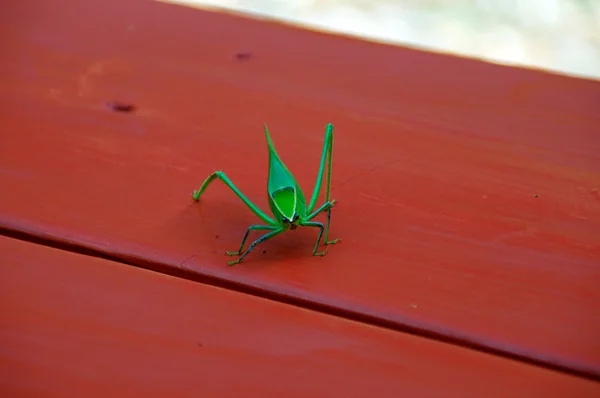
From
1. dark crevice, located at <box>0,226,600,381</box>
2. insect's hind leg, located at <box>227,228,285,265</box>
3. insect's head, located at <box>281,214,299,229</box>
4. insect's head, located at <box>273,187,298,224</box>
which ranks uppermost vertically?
insect's head, located at <box>273,187,298,224</box>

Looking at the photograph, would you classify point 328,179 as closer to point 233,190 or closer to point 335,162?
point 335,162

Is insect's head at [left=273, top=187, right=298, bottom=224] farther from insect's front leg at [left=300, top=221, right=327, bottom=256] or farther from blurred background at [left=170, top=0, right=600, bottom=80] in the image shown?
blurred background at [left=170, top=0, right=600, bottom=80]

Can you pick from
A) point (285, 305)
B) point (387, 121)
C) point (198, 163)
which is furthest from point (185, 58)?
point (285, 305)

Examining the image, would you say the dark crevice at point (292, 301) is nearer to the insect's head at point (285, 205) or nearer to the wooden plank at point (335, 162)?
the wooden plank at point (335, 162)

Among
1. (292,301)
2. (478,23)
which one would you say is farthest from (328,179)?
(478,23)

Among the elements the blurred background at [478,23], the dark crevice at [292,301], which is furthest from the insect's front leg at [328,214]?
the blurred background at [478,23]

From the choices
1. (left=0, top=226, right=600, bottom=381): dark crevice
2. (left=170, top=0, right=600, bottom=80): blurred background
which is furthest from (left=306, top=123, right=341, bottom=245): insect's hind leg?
(left=170, top=0, right=600, bottom=80): blurred background
